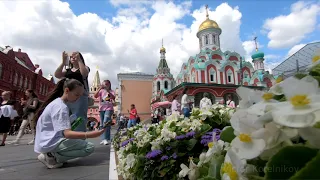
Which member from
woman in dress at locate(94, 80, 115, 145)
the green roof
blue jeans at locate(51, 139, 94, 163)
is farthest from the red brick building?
the green roof

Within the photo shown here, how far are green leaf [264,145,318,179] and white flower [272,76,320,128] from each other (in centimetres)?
6

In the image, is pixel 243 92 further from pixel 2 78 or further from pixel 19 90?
pixel 19 90

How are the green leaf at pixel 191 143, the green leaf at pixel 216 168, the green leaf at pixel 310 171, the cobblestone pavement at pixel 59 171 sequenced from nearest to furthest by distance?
the green leaf at pixel 310 171 < the green leaf at pixel 216 168 < the green leaf at pixel 191 143 < the cobblestone pavement at pixel 59 171

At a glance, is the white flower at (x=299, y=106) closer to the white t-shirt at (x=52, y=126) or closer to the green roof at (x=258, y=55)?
the white t-shirt at (x=52, y=126)

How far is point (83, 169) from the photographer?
3.00 m

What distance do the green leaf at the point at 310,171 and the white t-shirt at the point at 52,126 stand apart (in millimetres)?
2722

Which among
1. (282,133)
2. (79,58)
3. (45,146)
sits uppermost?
(79,58)

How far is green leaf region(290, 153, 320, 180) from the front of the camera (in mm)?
469

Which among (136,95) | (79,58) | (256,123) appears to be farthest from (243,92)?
(136,95)

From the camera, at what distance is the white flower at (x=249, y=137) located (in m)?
0.57

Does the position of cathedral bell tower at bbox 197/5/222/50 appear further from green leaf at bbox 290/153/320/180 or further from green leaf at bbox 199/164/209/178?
green leaf at bbox 290/153/320/180

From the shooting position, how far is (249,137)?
599 millimetres

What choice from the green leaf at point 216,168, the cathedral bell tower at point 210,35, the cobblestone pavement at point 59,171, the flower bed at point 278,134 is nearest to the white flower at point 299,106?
the flower bed at point 278,134

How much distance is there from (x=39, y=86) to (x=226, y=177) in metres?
37.7
